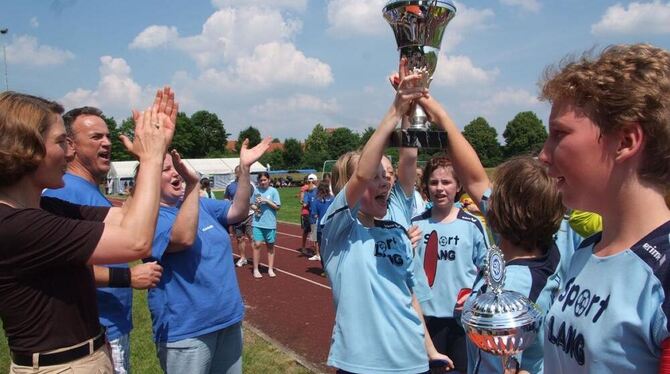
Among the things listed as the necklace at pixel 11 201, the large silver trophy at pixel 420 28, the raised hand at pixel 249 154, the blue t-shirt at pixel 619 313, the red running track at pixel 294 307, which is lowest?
the red running track at pixel 294 307

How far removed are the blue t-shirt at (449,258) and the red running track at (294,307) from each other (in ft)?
5.35

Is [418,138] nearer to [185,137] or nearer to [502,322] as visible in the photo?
[502,322]

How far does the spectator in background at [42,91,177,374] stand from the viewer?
284 centimetres

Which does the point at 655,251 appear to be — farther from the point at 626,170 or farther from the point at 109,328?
the point at 109,328

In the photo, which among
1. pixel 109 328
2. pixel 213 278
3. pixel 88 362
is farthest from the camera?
pixel 213 278

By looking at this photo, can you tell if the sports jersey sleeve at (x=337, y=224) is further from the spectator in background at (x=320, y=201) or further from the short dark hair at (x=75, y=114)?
the spectator in background at (x=320, y=201)

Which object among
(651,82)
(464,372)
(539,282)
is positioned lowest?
(464,372)

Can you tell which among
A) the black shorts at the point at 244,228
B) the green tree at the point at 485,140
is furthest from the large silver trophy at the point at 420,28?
the green tree at the point at 485,140

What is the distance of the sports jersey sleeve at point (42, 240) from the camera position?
73.4 inches

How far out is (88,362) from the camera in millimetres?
2135

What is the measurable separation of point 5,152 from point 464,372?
3115 mm

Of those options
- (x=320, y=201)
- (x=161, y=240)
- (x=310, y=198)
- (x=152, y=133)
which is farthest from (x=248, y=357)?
(x=310, y=198)

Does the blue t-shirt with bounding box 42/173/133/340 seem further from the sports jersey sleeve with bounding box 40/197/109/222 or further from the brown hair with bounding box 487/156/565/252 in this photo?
the brown hair with bounding box 487/156/565/252

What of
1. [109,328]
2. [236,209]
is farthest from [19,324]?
[236,209]
